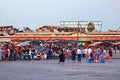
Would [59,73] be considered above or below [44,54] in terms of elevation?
above

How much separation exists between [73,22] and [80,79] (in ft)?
308

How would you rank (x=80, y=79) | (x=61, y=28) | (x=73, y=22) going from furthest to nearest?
(x=61, y=28)
(x=73, y=22)
(x=80, y=79)

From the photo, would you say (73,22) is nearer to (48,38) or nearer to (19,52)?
(48,38)

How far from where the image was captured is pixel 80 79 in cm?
2064

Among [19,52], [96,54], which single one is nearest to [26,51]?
[19,52]

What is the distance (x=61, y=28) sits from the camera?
121812 mm

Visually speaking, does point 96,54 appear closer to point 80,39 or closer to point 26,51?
point 26,51

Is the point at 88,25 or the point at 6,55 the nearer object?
the point at 6,55

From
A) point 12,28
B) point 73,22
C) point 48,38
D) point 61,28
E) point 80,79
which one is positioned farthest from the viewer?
point 12,28

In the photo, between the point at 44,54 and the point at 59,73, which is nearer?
the point at 59,73

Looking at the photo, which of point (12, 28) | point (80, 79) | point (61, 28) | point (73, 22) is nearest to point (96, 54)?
point (80, 79)

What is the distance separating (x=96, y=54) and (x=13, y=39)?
174ft

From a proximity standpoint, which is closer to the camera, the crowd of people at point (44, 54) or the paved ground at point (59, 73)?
the paved ground at point (59, 73)

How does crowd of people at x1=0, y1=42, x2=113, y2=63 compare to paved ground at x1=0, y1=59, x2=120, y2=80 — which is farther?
crowd of people at x1=0, y1=42, x2=113, y2=63
